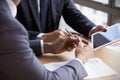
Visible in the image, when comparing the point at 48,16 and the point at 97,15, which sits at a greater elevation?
the point at 48,16

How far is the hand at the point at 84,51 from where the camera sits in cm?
131

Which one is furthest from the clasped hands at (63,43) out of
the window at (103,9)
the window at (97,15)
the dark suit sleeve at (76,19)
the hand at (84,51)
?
the window at (97,15)

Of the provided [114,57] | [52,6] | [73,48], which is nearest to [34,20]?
[52,6]

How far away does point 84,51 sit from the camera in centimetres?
136

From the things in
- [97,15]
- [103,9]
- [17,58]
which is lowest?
[97,15]

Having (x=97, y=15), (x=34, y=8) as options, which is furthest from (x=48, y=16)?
(x=97, y=15)

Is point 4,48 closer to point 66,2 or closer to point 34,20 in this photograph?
point 34,20

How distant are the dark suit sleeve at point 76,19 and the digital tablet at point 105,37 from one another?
0.90 ft

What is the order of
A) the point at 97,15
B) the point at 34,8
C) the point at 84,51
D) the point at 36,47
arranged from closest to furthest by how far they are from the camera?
the point at 84,51
the point at 36,47
the point at 34,8
the point at 97,15

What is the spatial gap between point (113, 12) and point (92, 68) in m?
1.24

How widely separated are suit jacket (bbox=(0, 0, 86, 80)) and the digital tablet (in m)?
0.55

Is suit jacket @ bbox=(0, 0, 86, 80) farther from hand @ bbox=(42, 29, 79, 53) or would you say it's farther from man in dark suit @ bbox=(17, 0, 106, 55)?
man in dark suit @ bbox=(17, 0, 106, 55)

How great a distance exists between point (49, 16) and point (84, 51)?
2.36ft

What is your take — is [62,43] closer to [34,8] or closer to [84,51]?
[84,51]
